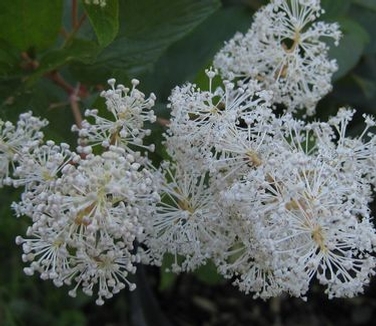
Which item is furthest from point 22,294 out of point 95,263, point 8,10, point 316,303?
point 95,263

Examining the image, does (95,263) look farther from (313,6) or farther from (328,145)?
(313,6)

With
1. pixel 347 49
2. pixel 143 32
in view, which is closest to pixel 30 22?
pixel 143 32

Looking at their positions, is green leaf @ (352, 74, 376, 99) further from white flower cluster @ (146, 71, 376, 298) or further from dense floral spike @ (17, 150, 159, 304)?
dense floral spike @ (17, 150, 159, 304)

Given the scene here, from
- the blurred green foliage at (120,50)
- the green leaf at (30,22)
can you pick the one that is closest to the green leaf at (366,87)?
the blurred green foliage at (120,50)

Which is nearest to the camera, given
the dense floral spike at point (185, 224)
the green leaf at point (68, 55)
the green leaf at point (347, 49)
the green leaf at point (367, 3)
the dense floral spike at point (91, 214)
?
the dense floral spike at point (91, 214)

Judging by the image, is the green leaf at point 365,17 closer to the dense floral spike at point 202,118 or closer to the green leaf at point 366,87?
the green leaf at point 366,87

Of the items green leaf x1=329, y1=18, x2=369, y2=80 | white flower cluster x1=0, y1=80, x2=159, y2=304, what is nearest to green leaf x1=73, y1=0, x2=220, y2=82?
white flower cluster x1=0, y1=80, x2=159, y2=304

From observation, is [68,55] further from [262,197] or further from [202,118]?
[262,197]

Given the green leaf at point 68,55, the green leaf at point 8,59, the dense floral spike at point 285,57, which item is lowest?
the dense floral spike at point 285,57
